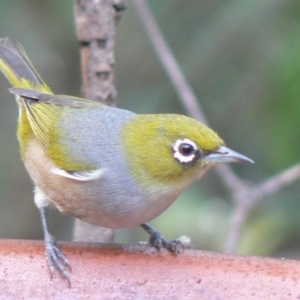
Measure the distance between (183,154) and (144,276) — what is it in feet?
2.32

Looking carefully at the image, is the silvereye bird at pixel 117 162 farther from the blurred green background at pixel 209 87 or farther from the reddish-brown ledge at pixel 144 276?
the blurred green background at pixel 209 87

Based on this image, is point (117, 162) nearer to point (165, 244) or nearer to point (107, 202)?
point (107, 202)

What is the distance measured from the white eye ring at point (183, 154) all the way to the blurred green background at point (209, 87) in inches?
77.9

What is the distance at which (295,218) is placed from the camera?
19.0 feet

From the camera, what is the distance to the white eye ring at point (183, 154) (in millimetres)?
3553

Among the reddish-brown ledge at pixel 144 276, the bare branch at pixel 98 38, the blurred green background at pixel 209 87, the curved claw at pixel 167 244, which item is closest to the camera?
the reddish-brown ledge at pixel 144 276

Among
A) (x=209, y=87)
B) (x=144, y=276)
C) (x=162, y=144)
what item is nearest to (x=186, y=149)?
(x=162, y=144)

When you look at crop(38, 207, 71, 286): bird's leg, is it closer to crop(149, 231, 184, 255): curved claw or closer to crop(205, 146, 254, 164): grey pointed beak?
crop(149, 231, 184, 255): curved claw

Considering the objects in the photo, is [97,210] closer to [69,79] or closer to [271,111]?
[271,111]

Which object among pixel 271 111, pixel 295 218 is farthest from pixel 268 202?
pixel 271 111

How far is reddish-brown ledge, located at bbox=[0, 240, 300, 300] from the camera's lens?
3.08 m

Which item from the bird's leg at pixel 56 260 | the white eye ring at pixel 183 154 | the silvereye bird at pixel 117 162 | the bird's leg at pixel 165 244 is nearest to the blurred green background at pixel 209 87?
the bird's leg at pixel 165 244

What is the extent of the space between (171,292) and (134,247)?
0.45 m

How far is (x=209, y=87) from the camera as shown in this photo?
634cm
